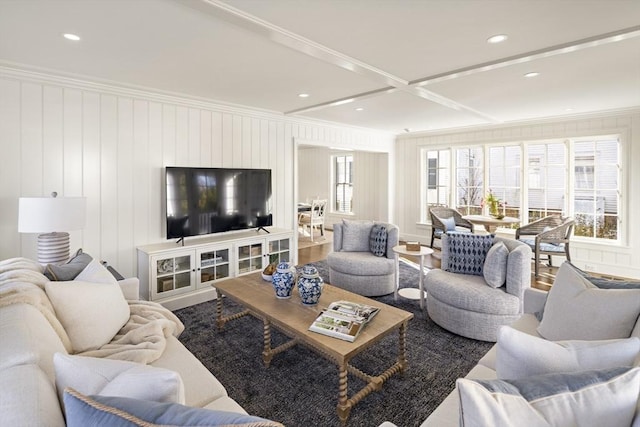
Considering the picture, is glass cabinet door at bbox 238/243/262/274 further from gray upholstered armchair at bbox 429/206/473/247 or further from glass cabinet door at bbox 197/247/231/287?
gray upholstered armchair at bbox 429/206/473/247

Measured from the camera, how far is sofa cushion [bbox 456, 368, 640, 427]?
2.62ft

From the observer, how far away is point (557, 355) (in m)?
1.13

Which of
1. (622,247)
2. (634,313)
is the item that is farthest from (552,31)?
(622,247)

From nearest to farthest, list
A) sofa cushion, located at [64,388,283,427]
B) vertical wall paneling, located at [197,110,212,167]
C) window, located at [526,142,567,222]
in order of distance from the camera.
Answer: sofa cushion, located at [64,388,283,427]
vertical wall paneling, located at [197,110,212,167]
window, located at [526,142,567,222]

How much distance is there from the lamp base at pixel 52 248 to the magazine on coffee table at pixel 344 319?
2.24 m

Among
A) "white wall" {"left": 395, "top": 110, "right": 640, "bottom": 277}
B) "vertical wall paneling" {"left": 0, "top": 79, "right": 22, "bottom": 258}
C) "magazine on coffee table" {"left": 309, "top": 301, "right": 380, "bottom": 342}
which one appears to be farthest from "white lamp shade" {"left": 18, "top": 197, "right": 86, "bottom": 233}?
"white wall" {"left": 395, "top": 110, "right": 640, "bottom": 277}

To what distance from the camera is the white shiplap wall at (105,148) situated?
3.02 meters

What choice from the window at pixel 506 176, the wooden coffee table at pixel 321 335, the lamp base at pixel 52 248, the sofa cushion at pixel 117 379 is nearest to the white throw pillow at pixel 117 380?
the sofa cushion at pixel 117 379

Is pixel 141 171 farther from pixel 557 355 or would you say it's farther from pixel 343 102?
pixel 557 355

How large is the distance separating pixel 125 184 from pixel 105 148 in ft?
1.37

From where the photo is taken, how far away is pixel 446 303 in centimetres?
308

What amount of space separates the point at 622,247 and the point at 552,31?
4.26 metres

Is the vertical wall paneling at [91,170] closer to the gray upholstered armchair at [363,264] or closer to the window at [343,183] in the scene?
the gray upholstered armchair at [363,264]

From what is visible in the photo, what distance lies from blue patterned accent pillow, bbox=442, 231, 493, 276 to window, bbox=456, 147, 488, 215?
361 centimetres
